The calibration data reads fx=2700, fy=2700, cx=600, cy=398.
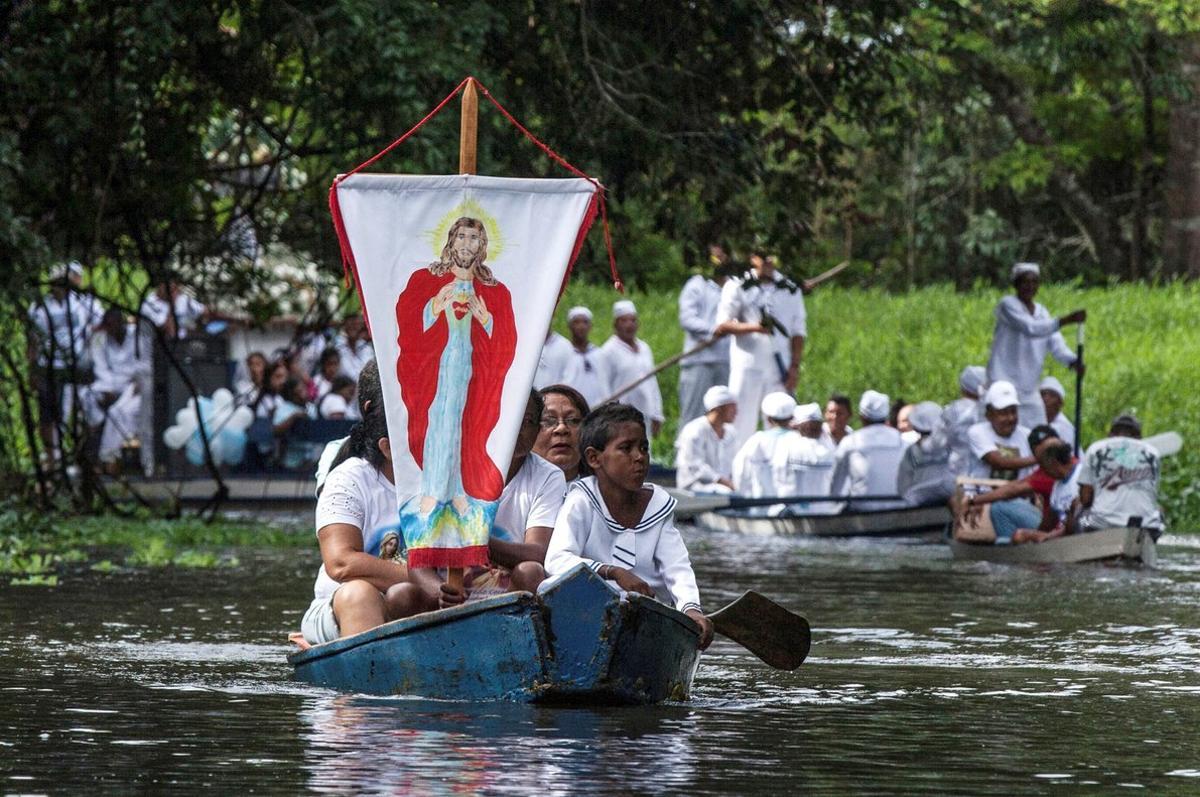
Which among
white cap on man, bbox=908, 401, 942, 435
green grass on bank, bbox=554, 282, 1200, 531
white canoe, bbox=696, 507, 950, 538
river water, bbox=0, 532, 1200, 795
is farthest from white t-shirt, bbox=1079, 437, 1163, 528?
green grass on bank, bbox=554, 282, 1200, 531

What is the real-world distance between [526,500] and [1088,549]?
8.84 metres

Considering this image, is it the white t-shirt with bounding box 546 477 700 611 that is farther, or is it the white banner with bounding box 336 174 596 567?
the white banner with bounding box 336 174 596 567

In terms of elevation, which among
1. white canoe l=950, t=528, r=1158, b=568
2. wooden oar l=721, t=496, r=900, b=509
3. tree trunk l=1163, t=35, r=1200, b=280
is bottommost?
white canoe l=950, t=528, r=1158, b=568

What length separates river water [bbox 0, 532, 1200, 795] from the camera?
800cm

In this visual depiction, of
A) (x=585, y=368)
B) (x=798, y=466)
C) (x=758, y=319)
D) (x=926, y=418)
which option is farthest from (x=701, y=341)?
(x=926, y=418)

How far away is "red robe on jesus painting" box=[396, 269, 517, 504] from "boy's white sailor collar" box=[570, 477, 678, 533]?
322 mm

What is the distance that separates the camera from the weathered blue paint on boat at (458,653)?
31.2 ft

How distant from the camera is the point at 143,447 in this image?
2606cm

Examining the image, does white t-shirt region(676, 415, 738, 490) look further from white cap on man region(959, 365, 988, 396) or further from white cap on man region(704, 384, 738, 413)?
white cap on man region(959, 365, 988, 396)

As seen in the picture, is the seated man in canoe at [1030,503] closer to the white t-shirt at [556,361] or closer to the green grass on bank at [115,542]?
the green grass on bank at [115,542]

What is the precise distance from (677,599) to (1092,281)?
109ft

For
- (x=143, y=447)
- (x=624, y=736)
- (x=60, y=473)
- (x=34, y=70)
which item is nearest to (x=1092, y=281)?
(x=143, y=447)

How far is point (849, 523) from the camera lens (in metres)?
22.4

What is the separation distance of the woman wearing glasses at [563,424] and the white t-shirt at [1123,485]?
26.6 feet
